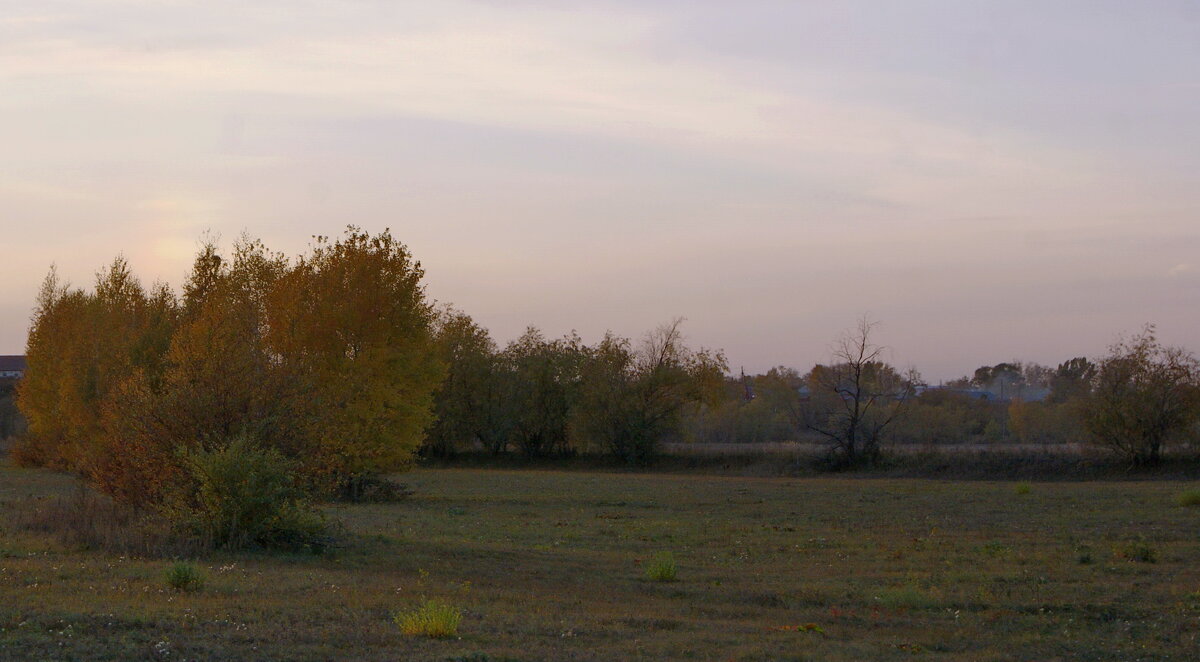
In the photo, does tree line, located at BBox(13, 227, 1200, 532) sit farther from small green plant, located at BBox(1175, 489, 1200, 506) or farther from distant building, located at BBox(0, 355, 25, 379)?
distant building, located at BBox(0, 355, 25, 379)

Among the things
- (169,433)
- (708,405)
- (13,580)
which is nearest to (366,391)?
(169,433)

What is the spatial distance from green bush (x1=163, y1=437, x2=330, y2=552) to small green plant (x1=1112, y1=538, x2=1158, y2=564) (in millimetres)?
16388

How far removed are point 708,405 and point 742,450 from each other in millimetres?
8727

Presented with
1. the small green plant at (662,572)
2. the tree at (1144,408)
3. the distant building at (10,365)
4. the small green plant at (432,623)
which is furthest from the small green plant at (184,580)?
the distant building at (10,365)

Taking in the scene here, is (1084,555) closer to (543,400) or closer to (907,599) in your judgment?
(907,599)

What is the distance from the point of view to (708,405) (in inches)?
2891

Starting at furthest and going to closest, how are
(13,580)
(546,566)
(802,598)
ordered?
(546,566), (802,598), (13,580)

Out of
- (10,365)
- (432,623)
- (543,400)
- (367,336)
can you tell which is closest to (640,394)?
(543,400)

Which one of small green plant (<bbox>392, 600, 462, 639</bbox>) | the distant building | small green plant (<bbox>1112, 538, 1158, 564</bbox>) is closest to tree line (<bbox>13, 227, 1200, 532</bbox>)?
small green plant (<bbox>392, 600, 462, 639</bbox>)

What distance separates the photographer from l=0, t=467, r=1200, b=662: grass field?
436 inches

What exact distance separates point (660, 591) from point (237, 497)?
7.96 m

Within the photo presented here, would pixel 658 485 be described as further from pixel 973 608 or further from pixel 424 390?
pixel 973 608

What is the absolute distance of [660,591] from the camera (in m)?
17.2

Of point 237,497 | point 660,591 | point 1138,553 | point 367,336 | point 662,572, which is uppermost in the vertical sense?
point 367,336
